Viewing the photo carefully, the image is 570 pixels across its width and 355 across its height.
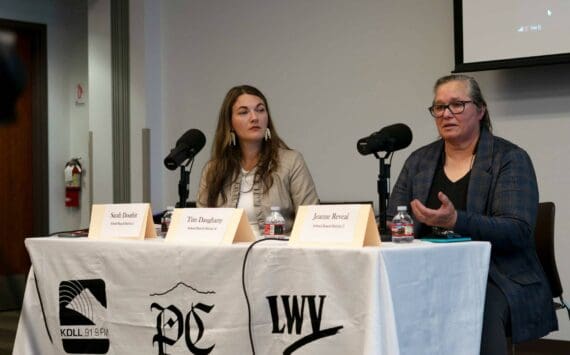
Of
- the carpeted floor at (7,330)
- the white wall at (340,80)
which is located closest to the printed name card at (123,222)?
the carpeted floor at (7,330)

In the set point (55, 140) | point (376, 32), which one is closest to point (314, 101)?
point (376, 32)

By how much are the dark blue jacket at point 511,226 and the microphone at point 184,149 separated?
800 mm

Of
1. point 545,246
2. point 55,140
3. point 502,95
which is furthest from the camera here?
point 55,140

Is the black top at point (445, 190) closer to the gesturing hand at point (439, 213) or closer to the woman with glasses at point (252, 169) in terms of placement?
the gesturing hand at point (439, 213)

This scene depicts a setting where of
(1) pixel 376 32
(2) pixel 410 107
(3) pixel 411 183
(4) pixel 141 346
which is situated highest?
(1) pixel 376 32

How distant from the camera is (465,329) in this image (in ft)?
6.34

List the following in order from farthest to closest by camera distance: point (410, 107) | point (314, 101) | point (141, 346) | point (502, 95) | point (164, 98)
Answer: point (164, 98)
point (314, 101)
point (410, 107)
point (502, 95)
point (141, 346)

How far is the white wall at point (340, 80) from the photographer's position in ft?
13.0

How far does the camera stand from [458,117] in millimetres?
2500

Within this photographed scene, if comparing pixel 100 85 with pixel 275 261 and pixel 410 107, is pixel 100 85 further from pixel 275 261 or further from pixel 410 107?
pixel 275 261

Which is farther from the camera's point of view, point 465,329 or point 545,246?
point 545,246

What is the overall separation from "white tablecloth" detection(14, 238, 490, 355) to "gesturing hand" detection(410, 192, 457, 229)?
13cm

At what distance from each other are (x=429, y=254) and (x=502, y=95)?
2.46 metres

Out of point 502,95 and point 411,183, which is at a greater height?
point 502,95
